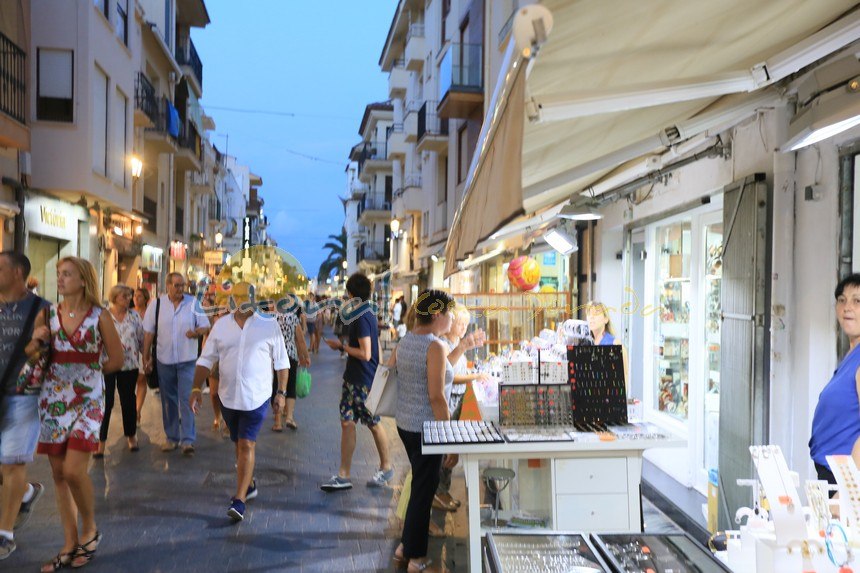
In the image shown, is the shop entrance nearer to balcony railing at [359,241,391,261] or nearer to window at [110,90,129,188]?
window at [110,90,129,188]

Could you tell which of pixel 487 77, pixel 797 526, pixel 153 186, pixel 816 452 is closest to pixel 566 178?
pixel 816 452

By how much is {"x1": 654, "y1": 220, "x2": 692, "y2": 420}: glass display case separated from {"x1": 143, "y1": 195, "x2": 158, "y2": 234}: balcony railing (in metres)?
17.5

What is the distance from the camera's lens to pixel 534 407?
4.93 meters

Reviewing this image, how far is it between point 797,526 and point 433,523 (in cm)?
380

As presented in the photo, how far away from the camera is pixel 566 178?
4.49m

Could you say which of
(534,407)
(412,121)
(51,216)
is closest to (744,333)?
(534,407)

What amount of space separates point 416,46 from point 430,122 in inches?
229

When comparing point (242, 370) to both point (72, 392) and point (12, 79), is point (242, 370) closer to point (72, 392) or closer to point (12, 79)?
point (72, 392)

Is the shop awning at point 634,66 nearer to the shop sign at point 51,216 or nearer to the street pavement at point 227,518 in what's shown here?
the street pavement at point 227,518

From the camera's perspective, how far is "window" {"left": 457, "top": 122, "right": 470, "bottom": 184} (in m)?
20.3

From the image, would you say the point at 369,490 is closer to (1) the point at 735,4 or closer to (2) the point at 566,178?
(2) the point at 566,178

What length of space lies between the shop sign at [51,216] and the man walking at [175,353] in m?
5.71

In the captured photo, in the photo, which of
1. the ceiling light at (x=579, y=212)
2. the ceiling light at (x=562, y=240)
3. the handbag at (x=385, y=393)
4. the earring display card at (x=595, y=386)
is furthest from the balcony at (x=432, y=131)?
the earring display card at (x=595, y=386)

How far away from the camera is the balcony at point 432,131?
78.7ft
